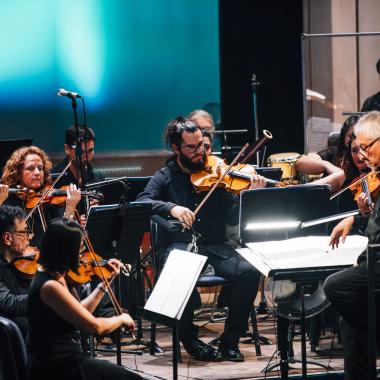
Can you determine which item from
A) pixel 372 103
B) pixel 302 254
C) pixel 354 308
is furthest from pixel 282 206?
pixel 372 103

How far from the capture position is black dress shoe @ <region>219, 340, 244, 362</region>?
489cm

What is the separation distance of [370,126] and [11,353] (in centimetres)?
182

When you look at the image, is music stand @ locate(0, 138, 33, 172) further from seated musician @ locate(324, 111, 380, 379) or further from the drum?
seated musician @ locate(324, 111, 380, 379)

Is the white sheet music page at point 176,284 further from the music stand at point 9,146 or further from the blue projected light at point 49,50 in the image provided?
the blue projected light at point 49,50

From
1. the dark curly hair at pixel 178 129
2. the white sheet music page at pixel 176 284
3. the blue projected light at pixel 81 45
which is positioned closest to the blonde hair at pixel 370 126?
the white sheet music page at pixel 176 284

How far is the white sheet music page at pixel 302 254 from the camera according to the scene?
3.78 m

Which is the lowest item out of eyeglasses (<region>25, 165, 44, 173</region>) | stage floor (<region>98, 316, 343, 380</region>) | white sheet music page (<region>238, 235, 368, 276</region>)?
stage floor (<region>98, 316, 343, 380</region>)

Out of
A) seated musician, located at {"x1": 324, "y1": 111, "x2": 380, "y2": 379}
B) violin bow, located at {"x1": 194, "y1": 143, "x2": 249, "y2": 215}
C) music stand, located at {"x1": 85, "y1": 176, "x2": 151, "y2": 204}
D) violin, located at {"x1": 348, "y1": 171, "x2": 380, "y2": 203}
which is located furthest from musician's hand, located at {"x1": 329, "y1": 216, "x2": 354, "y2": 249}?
music stand, located at {"x1": 85, "y1": 176, "x2": 151, "y2": 204}

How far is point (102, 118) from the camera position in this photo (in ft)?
26.2

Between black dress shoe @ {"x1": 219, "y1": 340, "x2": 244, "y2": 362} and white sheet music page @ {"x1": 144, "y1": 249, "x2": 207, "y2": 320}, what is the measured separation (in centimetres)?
113

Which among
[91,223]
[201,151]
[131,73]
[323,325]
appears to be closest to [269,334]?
[323,325]

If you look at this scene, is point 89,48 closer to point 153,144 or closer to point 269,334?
point 153,144

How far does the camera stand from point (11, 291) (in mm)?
4117

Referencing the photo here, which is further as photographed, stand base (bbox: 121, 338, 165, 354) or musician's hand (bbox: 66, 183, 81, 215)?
stand base (bbox: 121, 338, 165, 354)
